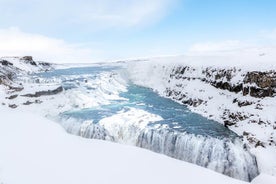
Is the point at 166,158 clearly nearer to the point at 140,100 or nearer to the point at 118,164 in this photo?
the point at 118,164

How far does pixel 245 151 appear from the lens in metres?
23.1

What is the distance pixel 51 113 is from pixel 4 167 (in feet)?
53.3

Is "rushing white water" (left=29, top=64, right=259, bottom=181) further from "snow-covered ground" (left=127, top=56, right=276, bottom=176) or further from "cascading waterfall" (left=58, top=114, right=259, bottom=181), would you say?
"snow-covered ground" (left=127, top=56, right=276, bottom=176)

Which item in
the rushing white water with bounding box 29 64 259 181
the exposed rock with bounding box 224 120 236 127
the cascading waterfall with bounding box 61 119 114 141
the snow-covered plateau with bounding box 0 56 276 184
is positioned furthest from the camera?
the exposed rock with bounding box 224 120 236 127

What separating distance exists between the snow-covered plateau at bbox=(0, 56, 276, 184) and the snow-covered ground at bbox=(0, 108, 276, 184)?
54 millimetres

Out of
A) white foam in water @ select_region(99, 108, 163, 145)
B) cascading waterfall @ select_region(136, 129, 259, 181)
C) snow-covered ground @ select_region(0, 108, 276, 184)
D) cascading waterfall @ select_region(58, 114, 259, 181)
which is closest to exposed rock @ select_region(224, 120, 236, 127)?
cascading waterfall @ select_region(58, 114, 259, 181)

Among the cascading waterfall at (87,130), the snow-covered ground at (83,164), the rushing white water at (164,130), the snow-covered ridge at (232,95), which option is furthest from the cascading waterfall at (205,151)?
the cascading waterfall at (87,130)

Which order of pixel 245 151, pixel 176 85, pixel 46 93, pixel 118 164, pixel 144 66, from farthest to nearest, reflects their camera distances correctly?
pixel 144 66 → pixel 176 85 → pixel 46 93 → pixel 245 151 → pixel 118 164

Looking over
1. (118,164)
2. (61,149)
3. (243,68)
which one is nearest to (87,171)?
(118,164)

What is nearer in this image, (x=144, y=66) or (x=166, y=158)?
(x=166, y=158)

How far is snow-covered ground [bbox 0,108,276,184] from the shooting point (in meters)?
18.4

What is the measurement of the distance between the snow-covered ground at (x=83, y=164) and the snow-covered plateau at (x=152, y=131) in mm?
54

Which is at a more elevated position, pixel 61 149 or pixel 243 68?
pixel 243 68

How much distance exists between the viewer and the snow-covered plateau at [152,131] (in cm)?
1981
